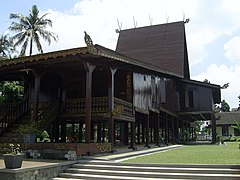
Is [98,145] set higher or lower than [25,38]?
lower

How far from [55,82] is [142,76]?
497 centimetres

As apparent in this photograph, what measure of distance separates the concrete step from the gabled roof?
17949 mm

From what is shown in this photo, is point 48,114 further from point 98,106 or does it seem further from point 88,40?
point 88,40

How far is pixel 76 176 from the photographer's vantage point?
25.9 feet

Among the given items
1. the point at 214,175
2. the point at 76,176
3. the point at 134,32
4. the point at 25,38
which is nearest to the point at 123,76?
the point at 76,176

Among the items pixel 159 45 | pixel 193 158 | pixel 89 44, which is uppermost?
pixel 159 45

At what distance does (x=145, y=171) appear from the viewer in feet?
25.3

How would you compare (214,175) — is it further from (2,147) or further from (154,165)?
(2,147)

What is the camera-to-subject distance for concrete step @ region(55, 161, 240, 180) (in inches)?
277

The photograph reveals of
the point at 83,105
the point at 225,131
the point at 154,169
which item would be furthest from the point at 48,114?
the point at 225,131

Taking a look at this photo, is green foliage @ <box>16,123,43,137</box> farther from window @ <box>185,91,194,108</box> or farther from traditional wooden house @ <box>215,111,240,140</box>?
traditional wooden house @ <box>215,111,240,140</box>

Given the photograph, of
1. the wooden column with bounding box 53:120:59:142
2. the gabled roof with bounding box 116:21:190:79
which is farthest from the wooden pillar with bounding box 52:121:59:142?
the gabled roof with bounding box 116:21:190:79

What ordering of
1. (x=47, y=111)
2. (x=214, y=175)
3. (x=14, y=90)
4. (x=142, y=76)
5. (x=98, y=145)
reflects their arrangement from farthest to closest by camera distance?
Result: 1. (x=14, y=90)
2. (x=142, y=76)
3. (x=47, y=111)
4. (x=98, y=145)
5. (x=214, y=175)

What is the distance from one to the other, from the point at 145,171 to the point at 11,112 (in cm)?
904
